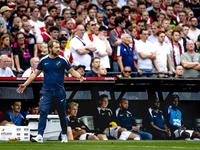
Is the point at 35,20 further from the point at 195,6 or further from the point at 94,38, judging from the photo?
the point at 195,6

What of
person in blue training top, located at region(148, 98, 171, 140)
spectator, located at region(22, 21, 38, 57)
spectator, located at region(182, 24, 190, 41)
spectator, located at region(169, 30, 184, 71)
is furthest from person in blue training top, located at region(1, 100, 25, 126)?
spectator, located at region(182, 24, 190, 41)

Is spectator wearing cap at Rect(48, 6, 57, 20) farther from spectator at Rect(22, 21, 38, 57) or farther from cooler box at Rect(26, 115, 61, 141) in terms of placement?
cooler box at Rect(26, 115, 61, 141)

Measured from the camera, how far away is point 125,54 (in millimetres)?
11836

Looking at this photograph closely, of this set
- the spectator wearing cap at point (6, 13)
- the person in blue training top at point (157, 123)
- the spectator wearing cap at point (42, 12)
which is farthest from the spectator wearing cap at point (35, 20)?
the person in blue training top at point (157, 123)

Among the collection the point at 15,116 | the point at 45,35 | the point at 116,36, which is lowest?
the point at 15,116

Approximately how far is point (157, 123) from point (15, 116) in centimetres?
374

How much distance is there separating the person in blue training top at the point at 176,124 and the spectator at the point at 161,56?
7.30 feet

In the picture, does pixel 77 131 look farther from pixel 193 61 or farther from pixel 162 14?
pixel 162 14

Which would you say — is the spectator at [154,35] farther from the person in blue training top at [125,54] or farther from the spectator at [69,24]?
the spectator at [69,24]

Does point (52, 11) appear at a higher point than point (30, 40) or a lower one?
higher

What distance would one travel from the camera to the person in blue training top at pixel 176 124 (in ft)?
33.7

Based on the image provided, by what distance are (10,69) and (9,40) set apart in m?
1.17

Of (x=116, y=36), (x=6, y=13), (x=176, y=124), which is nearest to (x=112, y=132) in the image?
(x=176, y=124)

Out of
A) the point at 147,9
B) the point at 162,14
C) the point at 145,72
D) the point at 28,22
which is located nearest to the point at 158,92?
the point at 145,72
